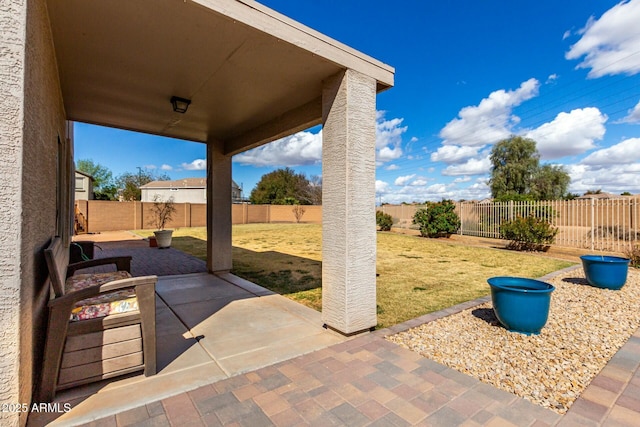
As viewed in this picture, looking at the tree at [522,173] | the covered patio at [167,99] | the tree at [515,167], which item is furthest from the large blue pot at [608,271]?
the tree at [515,167]

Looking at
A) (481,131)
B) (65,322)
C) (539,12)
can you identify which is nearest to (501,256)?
(539,12)

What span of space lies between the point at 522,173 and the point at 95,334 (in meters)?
32.4

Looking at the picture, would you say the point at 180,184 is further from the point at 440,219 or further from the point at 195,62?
the point at 195,62

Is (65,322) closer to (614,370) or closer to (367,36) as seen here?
(614,370)

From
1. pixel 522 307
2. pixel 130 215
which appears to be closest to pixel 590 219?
pixel 522 307

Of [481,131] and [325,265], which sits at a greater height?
[481,131]

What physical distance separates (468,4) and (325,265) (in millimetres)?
11639

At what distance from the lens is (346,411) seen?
2.10m

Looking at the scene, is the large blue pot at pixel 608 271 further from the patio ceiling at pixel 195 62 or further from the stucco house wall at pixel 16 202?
the stucco house wall at pixel 16 202

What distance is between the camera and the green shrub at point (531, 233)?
11.0 m

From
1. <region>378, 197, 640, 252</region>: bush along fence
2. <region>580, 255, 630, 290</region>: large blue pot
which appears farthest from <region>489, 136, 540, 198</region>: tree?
<region>580, 255, 630, 290</region>: large blue pot

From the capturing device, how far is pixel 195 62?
3.24 metres

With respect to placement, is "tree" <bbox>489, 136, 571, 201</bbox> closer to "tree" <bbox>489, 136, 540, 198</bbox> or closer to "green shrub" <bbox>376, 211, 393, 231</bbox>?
"tree" <bbox>489, 136, 540, 198</bbox>

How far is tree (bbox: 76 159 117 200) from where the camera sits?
3973 cm
